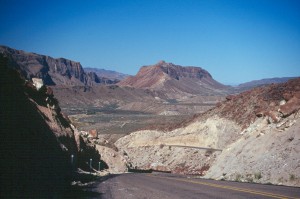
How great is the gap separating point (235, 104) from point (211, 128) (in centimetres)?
652

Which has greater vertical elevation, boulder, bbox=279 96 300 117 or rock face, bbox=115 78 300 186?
boulder, bbox=279 96 300 117

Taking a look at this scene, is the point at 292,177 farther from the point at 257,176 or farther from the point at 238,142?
the point at 238,142

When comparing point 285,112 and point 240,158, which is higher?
point 285,112

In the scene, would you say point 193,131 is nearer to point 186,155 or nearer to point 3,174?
point 186,155

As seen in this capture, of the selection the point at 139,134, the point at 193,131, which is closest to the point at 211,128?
the point at 193,131


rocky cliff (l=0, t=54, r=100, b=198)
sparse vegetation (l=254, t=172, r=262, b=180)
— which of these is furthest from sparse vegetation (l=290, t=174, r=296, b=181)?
rocky cliff (l=0, t=54, r=100, b=198)

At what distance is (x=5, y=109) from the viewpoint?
1237 cm

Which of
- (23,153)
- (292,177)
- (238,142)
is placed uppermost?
(23,153)

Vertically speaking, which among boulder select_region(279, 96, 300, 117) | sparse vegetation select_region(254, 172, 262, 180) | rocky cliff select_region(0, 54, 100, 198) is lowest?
sparse vegetation select_region(254, 172, 262, 180)

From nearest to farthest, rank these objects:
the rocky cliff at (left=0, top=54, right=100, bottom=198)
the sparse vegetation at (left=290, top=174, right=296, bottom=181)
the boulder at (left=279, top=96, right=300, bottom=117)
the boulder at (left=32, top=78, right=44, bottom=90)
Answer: the rocky cliff at (left=0, top=54, right=100, bottom=198) → the sparse vegetation at (left=290, top=174, right=296, bottom=181) → the boulder at (left=32, top=78, right=44, bottom=90) → the boulder at (left=279, top=96, right=300, bottom=117)

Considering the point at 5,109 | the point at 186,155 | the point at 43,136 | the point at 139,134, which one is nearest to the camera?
the point at 5,109

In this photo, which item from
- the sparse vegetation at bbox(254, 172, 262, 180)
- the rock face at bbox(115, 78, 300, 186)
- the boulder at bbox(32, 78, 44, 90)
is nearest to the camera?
the sparse vegetation at bbox(254, 172, 262, 180)

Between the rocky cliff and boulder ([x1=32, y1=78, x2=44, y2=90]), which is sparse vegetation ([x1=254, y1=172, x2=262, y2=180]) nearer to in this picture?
the rocky cliff

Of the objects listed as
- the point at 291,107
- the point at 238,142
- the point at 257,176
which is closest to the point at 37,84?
the point at 257,176
